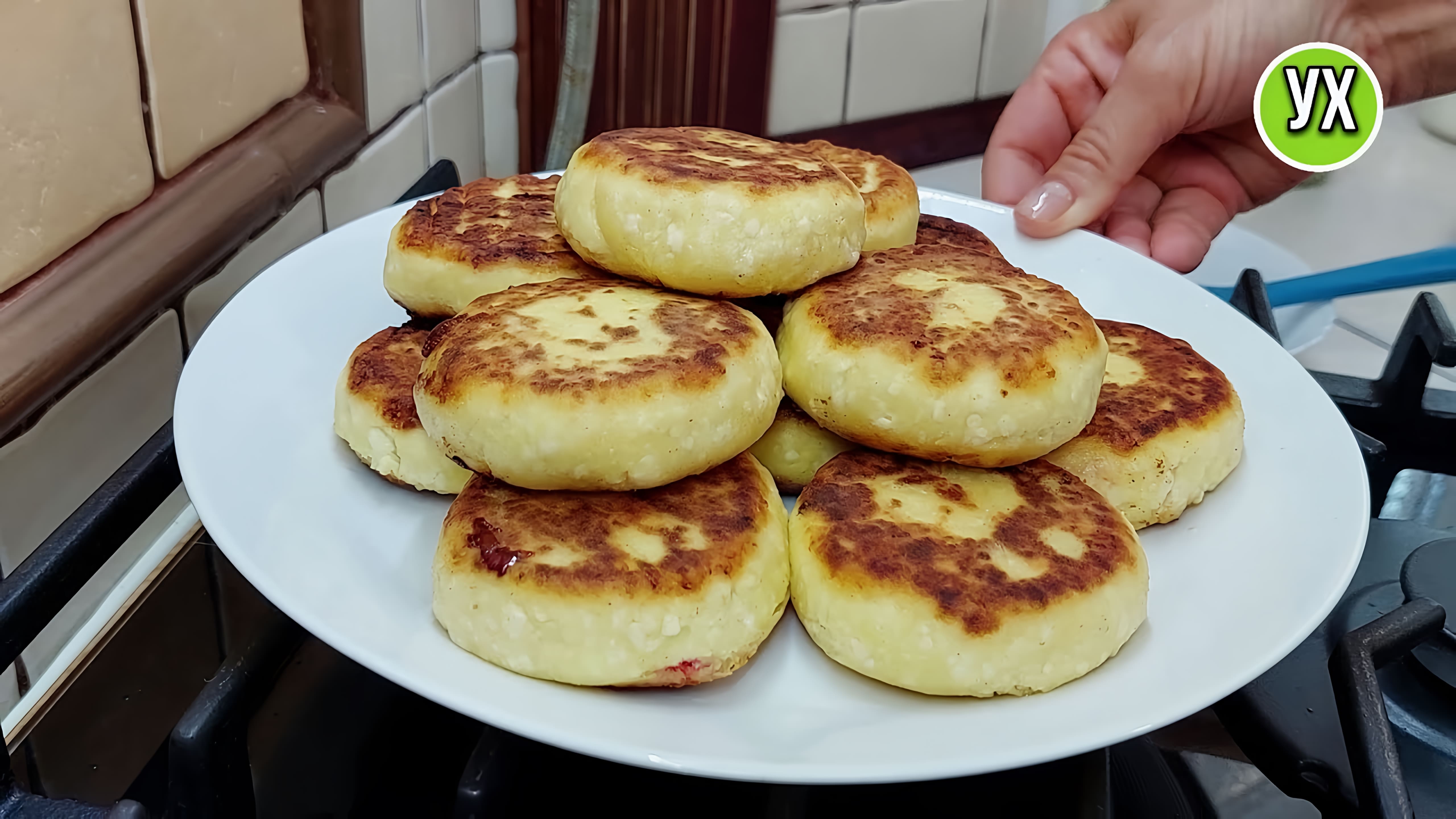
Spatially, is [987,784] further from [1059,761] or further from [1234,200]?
[1234,200]

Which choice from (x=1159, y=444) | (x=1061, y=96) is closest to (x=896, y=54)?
(x=1061, y=96)

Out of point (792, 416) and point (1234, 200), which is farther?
point (1234, 200)

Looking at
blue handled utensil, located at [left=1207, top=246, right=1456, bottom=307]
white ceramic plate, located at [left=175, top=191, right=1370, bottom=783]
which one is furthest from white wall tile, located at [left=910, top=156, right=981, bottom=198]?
white ceramic plate, located at [left=175, top=191, right=1370, bottom=783]

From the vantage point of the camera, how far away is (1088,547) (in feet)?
2.03

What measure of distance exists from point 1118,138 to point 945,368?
28.8 inches

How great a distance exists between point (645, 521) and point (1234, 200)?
1.25m

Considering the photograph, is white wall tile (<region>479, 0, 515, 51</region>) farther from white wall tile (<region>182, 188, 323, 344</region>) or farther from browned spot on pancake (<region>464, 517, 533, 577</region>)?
browned spot on pancake (<region>464, 517, 533, 577</region>)

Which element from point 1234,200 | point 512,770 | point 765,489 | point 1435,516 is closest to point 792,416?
point 765,489

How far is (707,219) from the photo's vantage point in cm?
68

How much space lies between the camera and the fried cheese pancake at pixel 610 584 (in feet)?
1.79

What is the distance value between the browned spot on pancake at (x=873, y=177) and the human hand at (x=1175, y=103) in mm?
328

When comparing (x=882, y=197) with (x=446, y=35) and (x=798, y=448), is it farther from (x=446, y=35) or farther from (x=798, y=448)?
(x=446, y=35)

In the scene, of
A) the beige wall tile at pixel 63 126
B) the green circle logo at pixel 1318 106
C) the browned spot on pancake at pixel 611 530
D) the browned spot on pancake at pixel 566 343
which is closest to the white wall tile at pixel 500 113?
the beige wall tile at pixel 63 126

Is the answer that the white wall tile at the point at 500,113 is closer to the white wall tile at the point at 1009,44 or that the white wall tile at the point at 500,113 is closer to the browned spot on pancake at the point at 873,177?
the browned spot on pancake at the point at 873,177
